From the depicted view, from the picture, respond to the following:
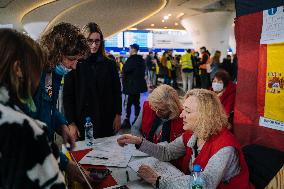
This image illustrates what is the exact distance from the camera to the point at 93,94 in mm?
2623

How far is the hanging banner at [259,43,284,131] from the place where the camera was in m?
2.26

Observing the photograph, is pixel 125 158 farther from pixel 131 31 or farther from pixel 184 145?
pixel 131 31

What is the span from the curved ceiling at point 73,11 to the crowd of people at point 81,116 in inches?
311

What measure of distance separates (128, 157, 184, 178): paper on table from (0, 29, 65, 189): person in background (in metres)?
0.88

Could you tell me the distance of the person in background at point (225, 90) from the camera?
3.75 metres

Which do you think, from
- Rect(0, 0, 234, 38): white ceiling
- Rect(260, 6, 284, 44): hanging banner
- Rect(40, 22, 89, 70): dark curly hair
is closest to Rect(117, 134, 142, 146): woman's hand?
Rect(40, 22, 89, 70): dark curly hair

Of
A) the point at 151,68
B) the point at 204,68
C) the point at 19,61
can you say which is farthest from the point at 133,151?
the point at 151,68

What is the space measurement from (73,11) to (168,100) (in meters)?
11.5

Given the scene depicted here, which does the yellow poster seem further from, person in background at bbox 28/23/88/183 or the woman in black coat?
person in background at bbox 28/23/88/183

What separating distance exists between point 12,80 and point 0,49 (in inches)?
4.2

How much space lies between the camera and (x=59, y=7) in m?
11.5

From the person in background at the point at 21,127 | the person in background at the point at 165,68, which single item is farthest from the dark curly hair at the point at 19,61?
the person in background at the point at 165,68

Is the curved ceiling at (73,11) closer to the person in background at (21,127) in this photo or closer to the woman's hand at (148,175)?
the woman's hand at (148,175)

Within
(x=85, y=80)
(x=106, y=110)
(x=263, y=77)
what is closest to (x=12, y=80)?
(x=85, y=80)
